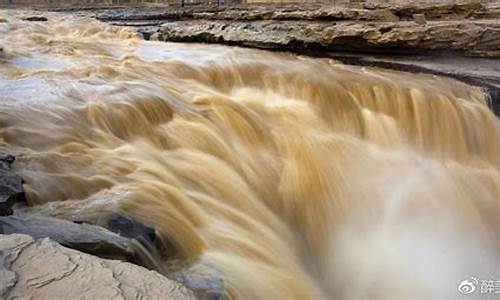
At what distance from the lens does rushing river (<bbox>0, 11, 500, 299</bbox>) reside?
2.77 m

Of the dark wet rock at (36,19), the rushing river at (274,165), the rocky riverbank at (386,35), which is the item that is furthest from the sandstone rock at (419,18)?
the dark wet rock at (36,19)

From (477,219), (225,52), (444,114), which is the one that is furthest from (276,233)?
(225,52)

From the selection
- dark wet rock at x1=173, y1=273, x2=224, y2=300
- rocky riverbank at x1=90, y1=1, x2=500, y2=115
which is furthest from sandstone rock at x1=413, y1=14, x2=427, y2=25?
dark wet rock at x1=173, y1=273, x2=224, y2=300

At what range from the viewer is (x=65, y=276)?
1.45m

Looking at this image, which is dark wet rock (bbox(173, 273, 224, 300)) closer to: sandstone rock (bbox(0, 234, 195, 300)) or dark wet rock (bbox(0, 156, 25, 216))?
sandstone rock (bbox(0, 234, 195, 300))

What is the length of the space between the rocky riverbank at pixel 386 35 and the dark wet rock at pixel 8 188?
15.1ft

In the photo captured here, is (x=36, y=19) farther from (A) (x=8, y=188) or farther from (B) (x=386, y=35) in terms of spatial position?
(A) (x=8, y=188)

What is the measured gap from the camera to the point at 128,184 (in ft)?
9.50

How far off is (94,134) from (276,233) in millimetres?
1504

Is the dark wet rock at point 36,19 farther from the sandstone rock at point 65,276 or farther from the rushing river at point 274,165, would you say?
the sandstone rock at point 65,276

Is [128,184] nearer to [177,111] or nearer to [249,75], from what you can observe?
[177,111]

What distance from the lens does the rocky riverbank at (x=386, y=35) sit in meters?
6.32
